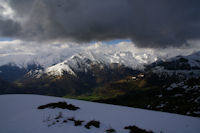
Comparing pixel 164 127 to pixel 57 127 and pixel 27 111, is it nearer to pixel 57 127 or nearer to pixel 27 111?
pixel 57 127

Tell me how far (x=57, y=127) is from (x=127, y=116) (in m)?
5.80

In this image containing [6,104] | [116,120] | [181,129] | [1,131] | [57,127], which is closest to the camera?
[1,131]

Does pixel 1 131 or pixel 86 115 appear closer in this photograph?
pixel 1 131

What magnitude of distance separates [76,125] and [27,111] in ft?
17.1

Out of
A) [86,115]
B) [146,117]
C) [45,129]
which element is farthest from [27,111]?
[146,117]

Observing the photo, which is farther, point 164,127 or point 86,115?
point 86,115

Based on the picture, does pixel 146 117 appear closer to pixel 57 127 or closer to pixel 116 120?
pixel 116 120

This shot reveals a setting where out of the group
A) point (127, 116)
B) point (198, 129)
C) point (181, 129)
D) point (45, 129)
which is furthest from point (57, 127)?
point (198, 129)

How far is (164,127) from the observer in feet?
33.1

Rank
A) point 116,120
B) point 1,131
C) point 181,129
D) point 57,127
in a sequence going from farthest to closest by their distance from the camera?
point 116,120 < point 181,129 < point 57,127 < point 1,131

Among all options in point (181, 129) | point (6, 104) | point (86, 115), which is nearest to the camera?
point (181, 129)

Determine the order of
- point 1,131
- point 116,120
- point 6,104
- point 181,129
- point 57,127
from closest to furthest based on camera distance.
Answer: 1. point 1,131
2. point 57,127
3. point 181,129
4. point 116,120
5. point 6,104

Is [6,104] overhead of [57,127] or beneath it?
overhead

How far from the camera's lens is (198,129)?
10.1 m
